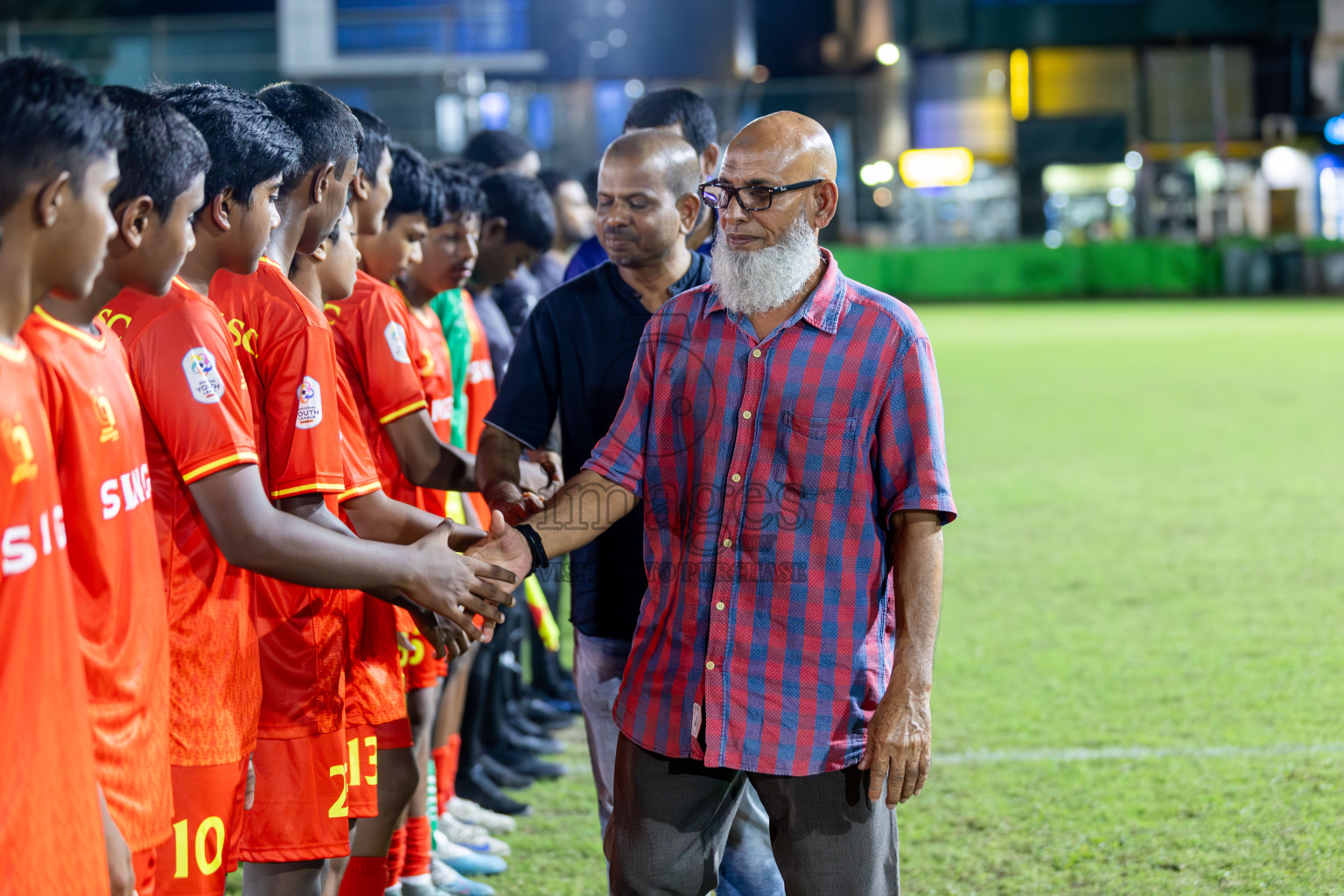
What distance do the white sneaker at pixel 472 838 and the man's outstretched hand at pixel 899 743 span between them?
2.18m

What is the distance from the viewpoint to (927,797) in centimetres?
507

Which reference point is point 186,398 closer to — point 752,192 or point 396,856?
point 752,192

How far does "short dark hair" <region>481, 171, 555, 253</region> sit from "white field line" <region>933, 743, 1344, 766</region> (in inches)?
105

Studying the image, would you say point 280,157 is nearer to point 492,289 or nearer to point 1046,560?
point 492,289

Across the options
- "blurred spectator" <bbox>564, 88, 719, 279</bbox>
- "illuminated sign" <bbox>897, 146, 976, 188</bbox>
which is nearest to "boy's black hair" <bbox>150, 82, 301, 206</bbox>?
"blurred spectator" <bbox>564, 88, 719, 279</bbox>

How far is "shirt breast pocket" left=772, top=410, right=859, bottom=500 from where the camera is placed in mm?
2916

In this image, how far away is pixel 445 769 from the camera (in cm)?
492

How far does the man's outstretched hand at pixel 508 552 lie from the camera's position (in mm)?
3221

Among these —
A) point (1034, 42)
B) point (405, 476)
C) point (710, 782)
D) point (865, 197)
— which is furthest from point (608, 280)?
point (1034, 42)

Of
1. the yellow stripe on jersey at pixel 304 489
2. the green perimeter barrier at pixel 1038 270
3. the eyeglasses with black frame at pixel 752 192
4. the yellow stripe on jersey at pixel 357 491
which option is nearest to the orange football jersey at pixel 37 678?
the yellow stripe on jersey at pixel 304 489

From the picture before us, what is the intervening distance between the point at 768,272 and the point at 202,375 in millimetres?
1209

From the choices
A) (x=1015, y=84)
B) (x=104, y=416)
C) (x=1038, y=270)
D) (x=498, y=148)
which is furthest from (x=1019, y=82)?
(x=104, y=416)

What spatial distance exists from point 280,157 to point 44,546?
1.21m

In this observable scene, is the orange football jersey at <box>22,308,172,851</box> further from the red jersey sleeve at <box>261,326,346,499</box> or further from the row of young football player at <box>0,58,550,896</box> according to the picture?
the red jersey sleeve at <box>261,326,346,499</box>
